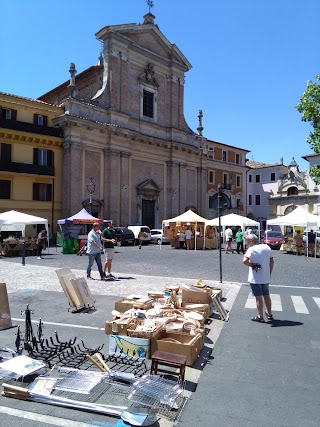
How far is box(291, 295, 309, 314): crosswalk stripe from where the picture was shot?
8172 millimetres

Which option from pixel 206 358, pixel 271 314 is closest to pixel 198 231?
pixel 271 314

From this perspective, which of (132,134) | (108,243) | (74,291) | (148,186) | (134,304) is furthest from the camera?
(148,186)

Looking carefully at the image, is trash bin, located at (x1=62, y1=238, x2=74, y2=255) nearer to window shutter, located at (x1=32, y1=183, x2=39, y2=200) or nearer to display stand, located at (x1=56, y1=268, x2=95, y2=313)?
window shutter, located at (x1=32, y1=183, x2=39, y2=200)

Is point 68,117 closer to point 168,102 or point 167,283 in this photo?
point 168,102

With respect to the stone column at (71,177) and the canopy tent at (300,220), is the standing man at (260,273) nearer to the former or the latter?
the canopy tent at (300,220)

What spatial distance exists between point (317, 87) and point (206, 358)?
67.2ft

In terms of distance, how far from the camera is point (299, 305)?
28.8 ft

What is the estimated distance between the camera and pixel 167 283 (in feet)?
39.1

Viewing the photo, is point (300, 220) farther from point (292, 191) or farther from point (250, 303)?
point (292, 191)

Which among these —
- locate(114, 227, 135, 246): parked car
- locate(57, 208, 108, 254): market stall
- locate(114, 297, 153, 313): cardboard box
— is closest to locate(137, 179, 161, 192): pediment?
locate(114, 227, 135, 246): parked car

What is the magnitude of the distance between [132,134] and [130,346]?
114 ft

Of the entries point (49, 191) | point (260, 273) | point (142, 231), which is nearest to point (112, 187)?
point (142, 231)

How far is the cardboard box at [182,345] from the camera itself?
16.0ft

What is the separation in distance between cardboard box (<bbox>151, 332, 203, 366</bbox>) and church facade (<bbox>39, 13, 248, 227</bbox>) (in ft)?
96.0
